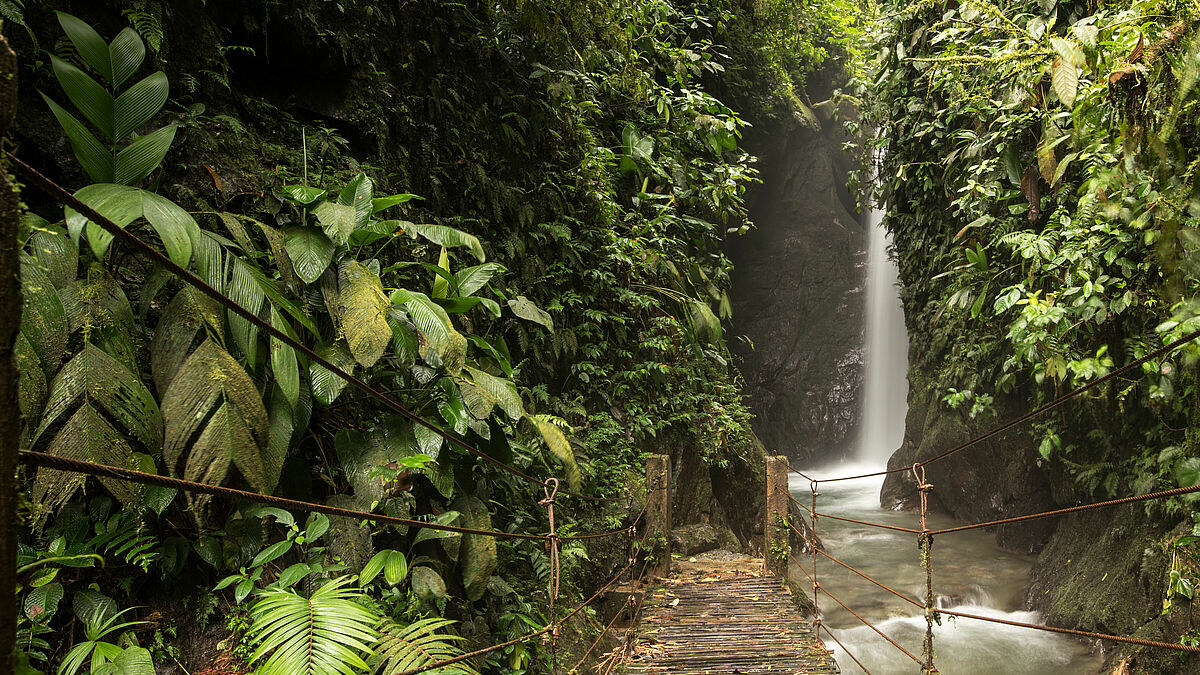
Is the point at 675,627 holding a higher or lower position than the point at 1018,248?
lower

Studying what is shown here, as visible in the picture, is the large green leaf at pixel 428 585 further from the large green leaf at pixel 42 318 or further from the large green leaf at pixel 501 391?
the large green leaf at pixel 42 318

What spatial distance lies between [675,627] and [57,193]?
3.58m

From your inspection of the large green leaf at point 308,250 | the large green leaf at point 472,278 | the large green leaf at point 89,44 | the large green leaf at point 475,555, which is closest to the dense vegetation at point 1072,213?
the large green leaf at point 472,278

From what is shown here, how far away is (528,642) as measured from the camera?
108 inches

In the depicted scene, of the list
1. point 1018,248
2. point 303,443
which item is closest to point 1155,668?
point 1018,248

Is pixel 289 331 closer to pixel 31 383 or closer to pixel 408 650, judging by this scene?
pixel 31 383

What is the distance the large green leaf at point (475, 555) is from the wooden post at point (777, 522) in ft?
9.07

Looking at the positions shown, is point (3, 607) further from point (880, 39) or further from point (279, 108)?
point (880, 39)

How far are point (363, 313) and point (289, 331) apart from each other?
12.4 inches

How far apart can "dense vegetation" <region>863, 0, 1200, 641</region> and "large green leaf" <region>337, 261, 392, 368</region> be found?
2.98 metres

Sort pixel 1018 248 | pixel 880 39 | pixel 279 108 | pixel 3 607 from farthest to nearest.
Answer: pixel 880 39 < pixel 1018 248 < pixel 279 108 < pixel 3 607

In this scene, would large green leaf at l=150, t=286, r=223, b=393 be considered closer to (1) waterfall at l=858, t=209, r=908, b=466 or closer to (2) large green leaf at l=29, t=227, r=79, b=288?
(2) large green leaf at l=29, t=227, r=79, b=288

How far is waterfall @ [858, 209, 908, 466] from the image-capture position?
1433 cm

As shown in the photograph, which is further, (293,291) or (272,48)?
(272,48)
